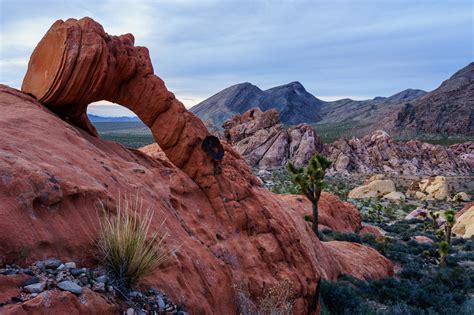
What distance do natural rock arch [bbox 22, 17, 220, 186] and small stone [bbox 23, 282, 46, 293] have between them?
5941 mm

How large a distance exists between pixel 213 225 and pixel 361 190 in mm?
46818

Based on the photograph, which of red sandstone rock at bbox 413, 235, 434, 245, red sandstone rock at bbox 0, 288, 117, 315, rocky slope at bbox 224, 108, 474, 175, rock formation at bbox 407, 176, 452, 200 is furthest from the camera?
rocky slope at bbox 224, 108, 474, 175

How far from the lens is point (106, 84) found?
32.4ft

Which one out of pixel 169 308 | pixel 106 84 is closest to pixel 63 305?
pixel 169 308

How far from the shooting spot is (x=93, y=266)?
5.28 metres

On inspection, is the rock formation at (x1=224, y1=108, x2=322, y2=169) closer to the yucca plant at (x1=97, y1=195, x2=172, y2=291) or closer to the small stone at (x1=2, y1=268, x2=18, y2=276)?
the yucca plant at (x1=97, y1=195, x2=172, y2=291)

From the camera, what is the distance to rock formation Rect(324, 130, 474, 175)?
261ft

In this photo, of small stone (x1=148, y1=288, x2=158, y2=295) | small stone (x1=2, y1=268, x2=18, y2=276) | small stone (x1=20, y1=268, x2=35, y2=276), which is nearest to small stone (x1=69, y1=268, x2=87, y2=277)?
small stone (x1=20, y1=268, x2=35, y2=276)

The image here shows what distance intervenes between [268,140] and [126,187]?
243ft

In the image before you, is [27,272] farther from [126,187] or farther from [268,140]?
[268,140]

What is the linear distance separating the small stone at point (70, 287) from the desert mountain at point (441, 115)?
13840 centimetres

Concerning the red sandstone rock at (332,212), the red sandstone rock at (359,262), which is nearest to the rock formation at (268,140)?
the red sandstone rock at (332,212)

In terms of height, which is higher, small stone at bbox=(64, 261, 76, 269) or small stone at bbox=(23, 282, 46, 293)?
small stone at bbox=(64, 261, 76, 269)

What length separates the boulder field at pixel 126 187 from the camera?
523 cm
